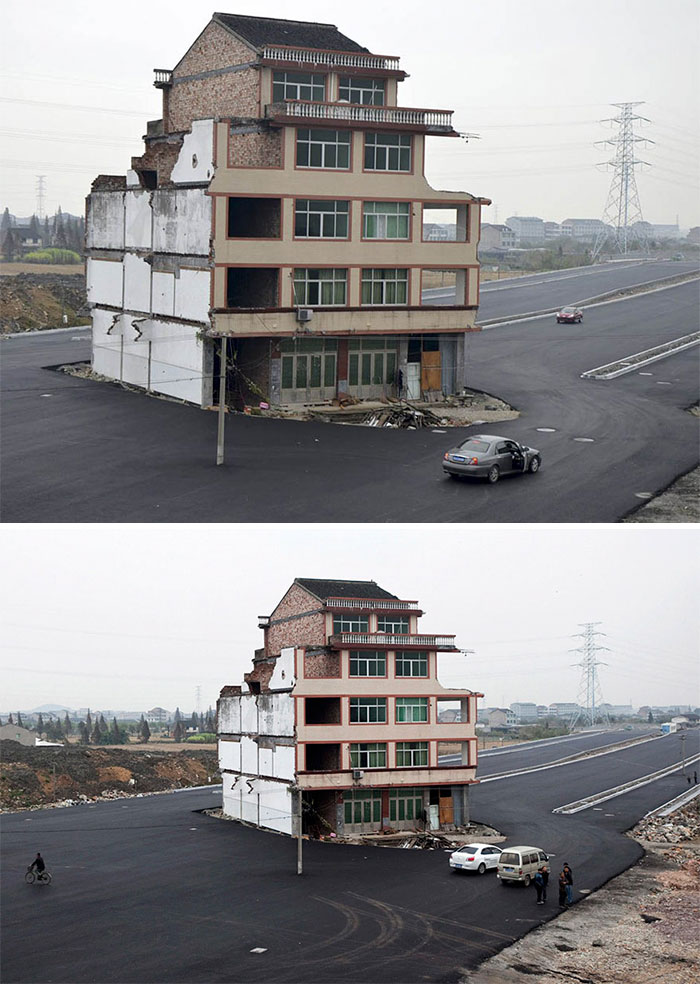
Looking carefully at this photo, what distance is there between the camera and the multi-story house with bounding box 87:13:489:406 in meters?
58.2

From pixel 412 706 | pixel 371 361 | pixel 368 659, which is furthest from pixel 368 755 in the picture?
pixel 371 361

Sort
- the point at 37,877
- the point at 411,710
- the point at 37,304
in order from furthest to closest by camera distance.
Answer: the point at 37,304 → the point at 411,710 → the point at 37,877

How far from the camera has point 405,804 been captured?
5978 centimetres

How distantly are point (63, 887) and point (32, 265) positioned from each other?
4774 inches

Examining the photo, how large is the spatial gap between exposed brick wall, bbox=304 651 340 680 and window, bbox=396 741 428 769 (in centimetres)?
452

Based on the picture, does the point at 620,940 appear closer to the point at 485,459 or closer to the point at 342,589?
the point at 485,459

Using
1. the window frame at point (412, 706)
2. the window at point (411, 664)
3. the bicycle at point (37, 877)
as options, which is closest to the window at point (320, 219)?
the window at point (411, 664)

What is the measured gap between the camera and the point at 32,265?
156m

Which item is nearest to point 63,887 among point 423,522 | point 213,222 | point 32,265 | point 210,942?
point 210,942

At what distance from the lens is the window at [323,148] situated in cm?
5869

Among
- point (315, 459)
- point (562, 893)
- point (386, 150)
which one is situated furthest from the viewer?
point (386, 150)

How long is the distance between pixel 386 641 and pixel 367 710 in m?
3.32

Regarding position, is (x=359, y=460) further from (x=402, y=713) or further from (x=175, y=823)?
(x=175, y=823)

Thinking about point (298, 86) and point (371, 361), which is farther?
point (371, 361)
